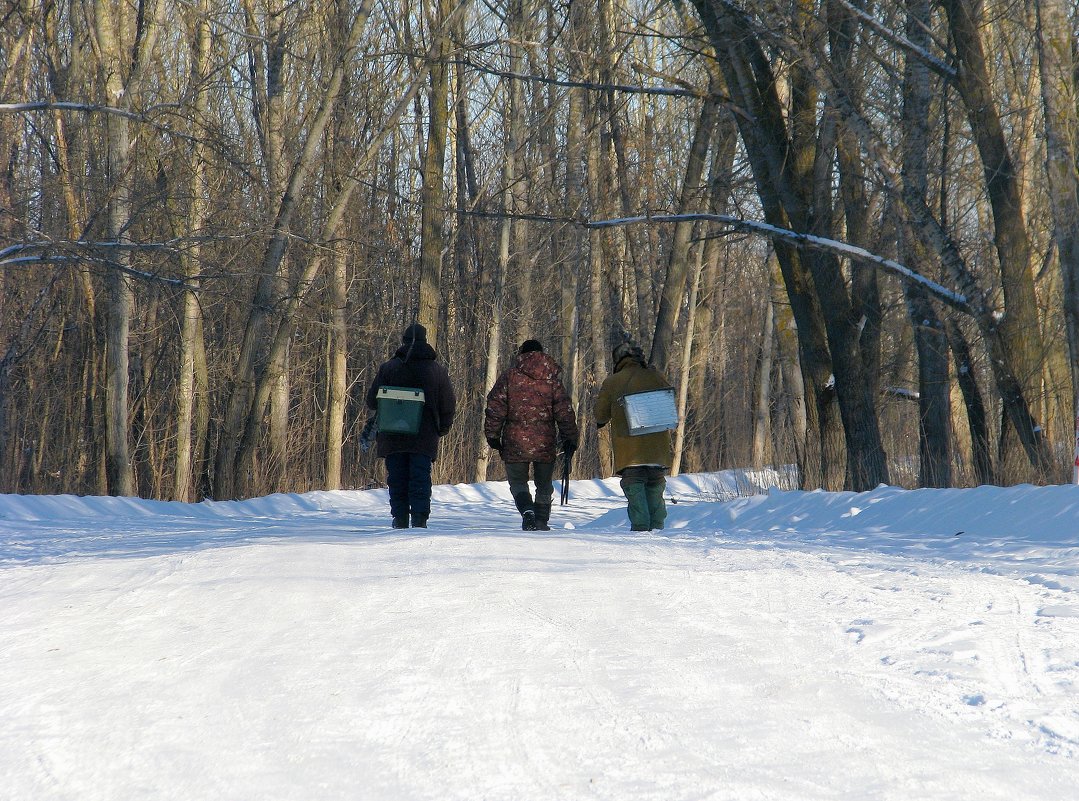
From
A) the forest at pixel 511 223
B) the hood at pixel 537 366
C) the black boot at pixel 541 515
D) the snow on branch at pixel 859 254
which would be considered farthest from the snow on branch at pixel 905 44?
the black boot at pixel 541 515

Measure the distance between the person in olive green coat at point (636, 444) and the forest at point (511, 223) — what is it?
3.38m

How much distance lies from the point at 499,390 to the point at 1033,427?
228 inches

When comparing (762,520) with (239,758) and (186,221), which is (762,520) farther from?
(186,221)

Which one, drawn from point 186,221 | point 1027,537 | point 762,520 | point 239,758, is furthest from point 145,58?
point 239,758

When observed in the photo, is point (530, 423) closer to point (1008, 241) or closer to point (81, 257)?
point (1008, 241)

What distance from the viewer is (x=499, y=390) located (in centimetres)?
1115

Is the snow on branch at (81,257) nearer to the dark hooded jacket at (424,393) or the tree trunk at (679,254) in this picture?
the dark hooded jacket at (424,393)

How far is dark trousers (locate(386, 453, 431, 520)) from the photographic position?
11.0 meters

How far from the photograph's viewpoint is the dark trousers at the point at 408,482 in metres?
11.0

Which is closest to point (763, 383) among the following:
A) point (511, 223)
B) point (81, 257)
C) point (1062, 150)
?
point (511, 223)

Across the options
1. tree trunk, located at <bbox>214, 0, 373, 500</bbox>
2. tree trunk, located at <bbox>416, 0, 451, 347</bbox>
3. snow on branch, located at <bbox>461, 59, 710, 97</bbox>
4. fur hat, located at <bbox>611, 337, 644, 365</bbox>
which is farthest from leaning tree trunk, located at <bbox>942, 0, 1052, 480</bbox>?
tree trunk, located at <bbox>214, 0, 373, 500</bbox>

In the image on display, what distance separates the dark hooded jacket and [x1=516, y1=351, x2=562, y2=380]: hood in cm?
73

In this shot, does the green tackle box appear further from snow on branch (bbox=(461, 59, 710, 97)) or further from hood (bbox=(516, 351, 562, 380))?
snow on branch (bbox=(461, 59, 710, 97))

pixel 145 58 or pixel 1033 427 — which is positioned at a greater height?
pixel 145 58
